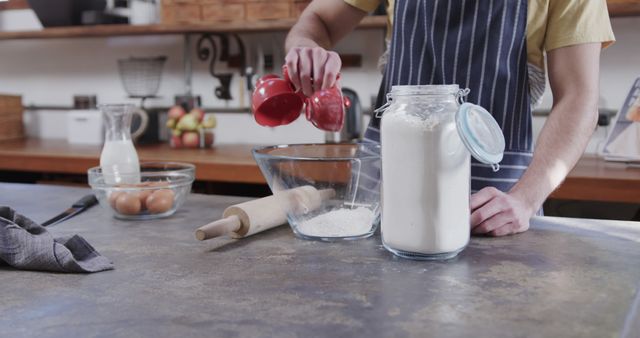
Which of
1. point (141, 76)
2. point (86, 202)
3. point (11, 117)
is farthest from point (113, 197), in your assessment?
point (11, 117)

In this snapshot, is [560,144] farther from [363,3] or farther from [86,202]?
[86,202]

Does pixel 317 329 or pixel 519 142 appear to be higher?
pixel 519 142

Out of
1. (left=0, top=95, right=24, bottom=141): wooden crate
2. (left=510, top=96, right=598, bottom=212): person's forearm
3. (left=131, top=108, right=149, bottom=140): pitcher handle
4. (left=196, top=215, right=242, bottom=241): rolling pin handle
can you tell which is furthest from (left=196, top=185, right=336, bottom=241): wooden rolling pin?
(left=0, top=95, right=24, bottom=141): wooden crate

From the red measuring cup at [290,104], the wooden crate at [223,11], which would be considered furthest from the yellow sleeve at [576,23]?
the wooden crate at [223,11]

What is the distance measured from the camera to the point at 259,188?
2533 millimetres

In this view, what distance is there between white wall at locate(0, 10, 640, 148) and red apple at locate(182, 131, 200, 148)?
264 mm

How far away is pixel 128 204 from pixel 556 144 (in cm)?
80

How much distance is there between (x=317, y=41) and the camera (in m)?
1.55

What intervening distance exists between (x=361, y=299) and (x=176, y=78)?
263cm

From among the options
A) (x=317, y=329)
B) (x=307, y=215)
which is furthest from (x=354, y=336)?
(x=307, y=215)

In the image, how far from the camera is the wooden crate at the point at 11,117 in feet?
10.5

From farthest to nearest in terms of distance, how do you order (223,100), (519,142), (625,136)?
(223,100), (625,136), (519,142)

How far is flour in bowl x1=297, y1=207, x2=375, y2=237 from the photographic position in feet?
3.29

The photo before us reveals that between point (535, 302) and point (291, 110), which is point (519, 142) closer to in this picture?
point (291, 110)
